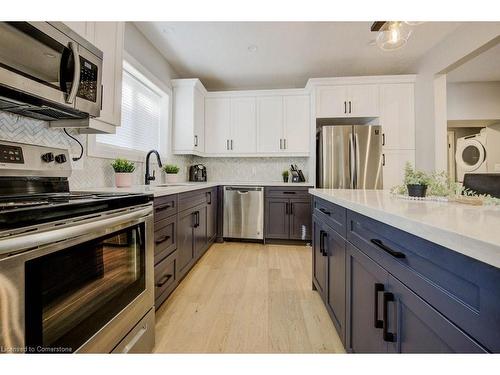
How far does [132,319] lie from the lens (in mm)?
1141

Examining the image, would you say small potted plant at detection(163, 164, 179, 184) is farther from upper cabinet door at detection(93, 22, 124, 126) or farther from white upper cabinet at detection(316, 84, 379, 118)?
white upper cabinet at detection(316, 84, 379, 118)

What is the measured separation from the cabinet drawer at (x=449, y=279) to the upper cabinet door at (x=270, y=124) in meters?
3.09

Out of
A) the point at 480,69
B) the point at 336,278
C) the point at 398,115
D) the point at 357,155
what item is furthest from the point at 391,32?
the point at 480,69

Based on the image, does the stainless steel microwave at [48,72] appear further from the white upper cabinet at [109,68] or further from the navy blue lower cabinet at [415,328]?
the navy blue lower cabinet at [415,328]

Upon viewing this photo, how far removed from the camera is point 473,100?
4.14 metres

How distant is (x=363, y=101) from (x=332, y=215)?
271 cm

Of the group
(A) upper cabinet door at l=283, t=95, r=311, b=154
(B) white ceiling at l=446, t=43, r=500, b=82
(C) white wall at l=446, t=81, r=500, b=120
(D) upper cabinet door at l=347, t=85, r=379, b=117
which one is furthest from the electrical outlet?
(C) white wall at l=446, t=81, r=500, b=120

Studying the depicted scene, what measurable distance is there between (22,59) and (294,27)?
2442mm

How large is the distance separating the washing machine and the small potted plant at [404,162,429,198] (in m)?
5.19

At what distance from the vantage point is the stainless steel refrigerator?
3.29m

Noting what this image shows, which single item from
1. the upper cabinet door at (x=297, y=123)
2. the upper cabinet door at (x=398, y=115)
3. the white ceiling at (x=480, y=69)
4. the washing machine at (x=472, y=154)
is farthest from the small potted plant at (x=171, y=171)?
the washing machine at (x=472, y=154)

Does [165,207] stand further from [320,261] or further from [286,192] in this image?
[286,192]

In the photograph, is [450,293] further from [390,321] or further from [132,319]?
[132,319]
